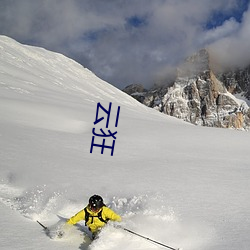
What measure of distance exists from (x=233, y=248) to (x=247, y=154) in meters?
7.85

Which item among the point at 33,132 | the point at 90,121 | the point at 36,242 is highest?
the point at 90,121

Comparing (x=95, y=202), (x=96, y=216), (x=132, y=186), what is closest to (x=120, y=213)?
(x=96, y=216)

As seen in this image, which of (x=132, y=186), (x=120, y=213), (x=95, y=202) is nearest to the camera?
(x=95, y=202)

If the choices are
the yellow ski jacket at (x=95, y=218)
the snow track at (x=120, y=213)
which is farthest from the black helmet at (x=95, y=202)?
the snow track at (x=120, y=213)

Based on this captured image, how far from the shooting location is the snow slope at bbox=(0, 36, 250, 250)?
5586 mm

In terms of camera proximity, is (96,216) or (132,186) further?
(132,186)

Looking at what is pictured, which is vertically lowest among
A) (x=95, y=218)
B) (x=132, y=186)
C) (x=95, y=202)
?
(x=95, y=218)

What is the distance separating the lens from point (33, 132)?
46.1 ft

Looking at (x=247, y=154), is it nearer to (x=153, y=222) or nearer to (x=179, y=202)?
(x=179, y=202)

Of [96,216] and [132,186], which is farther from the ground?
[132,186]

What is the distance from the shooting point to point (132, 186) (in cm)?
816

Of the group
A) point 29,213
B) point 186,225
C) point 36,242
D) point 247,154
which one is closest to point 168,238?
point 186,225

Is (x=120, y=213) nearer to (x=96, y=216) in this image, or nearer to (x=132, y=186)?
(x=96, y=216)

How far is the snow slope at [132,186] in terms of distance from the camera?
559 centimetres
